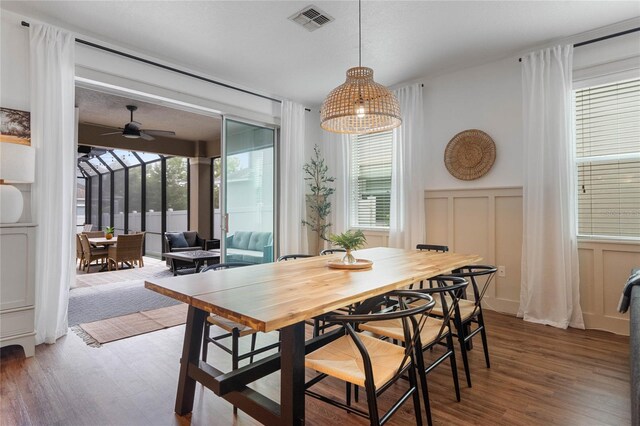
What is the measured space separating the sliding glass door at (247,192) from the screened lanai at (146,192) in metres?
4.54

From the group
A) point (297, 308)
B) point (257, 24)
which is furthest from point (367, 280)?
point (257, 24)

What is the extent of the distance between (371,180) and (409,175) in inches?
29.4

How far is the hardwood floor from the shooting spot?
195cm

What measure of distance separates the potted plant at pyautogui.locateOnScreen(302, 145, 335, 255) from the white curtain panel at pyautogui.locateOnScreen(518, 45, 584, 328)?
8.84ft

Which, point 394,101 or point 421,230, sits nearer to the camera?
point 394,101

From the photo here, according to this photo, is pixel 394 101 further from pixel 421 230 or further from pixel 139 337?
pixel 139 337

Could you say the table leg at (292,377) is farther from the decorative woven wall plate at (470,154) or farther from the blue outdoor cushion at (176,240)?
the blue outdoor cushion at (176,240)

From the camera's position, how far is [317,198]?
18.0 feet

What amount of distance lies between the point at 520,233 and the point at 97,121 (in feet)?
24.3

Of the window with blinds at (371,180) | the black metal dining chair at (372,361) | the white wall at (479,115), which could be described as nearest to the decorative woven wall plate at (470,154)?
the white wall at (479,115)

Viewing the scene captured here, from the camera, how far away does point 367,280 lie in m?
2.08

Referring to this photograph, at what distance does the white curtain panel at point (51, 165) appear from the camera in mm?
3008

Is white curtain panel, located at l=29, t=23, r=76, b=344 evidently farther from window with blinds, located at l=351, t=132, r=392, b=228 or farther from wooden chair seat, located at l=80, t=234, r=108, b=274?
wooden chair seat, located at l=80, t=234, r=108, b=274

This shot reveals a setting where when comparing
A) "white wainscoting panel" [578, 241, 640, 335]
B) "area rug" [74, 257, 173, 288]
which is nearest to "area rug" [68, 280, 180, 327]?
"area rug" [74, 257, 173, 288]
